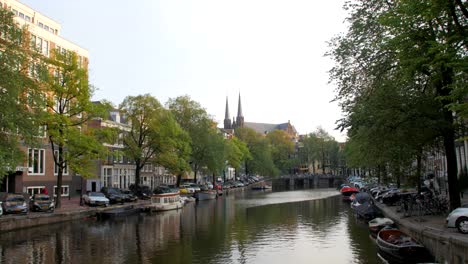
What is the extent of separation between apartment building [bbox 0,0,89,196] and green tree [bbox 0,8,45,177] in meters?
18.6

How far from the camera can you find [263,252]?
28.1 metres

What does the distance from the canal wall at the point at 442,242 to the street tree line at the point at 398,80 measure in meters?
3.53

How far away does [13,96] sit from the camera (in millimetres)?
26969

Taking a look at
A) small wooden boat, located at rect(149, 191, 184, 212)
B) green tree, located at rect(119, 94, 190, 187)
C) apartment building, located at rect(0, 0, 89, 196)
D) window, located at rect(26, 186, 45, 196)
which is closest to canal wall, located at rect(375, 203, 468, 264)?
small wooden boat, located at rect(149, 191, 184, 212)

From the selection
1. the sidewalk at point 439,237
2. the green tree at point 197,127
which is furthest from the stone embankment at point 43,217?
the green tree at point 197,127

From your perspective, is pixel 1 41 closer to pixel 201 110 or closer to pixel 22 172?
pixel 22 172

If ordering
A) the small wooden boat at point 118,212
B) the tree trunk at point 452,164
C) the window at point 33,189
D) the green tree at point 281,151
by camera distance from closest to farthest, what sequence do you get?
1. the tree trunk at point 452,164
2. the small wooden boat at point 118,212
3. the window at point 33,189
4. the green tree at point 281,151

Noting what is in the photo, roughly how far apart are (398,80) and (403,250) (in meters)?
9.60

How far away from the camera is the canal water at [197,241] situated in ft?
86.6

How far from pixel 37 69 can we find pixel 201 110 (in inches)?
2091

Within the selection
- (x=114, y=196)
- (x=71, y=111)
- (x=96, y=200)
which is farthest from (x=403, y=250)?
(x=114, y=196)

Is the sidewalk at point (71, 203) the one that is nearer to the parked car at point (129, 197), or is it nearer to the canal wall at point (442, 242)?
the parked car at point (129, 197)

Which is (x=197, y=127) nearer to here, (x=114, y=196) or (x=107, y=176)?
(x=107, y=176)

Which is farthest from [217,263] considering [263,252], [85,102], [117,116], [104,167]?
[117,116]
